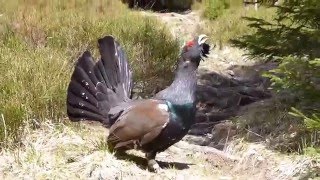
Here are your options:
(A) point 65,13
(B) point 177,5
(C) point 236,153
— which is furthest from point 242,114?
(B) point 177,5

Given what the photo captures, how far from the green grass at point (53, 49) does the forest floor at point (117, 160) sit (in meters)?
0.19

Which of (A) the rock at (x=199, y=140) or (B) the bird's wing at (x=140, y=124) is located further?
(A) the rock at (x=199, y=140)

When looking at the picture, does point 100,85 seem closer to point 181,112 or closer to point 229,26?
point 181,112

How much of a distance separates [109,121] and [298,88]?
1494mm

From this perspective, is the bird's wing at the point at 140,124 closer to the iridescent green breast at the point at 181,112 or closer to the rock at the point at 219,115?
the iridescent green breast at the point at 181,112

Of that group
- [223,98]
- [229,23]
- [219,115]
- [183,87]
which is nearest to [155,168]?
[183,87]

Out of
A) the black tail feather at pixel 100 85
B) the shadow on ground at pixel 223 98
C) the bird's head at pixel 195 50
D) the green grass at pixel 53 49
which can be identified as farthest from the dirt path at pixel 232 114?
the bird's head at pixel 195 50

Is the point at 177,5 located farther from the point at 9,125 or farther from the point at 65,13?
the point at 9,125

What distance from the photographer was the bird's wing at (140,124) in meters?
3.95

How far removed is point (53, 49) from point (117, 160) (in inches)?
97.0

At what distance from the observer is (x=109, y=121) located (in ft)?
14.4

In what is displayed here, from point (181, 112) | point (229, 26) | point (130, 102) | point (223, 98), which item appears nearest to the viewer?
point (181, 112)

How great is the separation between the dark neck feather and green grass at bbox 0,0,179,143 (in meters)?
1.19

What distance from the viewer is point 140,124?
4012 millimetres
